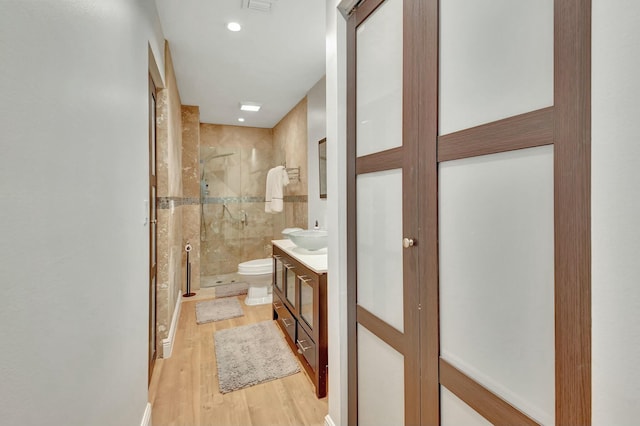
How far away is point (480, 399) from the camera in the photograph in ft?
2.65

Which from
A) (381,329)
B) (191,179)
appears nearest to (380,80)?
(381,329)

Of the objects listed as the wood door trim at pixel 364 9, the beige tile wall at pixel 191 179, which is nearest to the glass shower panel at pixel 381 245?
the wood door trim at pixel 364 9

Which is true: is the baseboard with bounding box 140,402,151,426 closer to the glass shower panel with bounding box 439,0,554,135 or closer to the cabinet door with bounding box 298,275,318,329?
the cabinet door with bounding box 298,275,318,329

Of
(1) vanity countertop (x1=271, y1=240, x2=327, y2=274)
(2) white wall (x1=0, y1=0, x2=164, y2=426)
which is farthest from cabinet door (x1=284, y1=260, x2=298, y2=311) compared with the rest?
(2) white wall (x1=0, y1=0, x2=164, y2=426)

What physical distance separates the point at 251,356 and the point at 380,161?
203cm

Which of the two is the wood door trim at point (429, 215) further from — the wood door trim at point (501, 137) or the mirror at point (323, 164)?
the mirror at point (323, 164)

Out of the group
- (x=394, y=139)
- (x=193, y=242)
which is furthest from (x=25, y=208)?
(x=193, y=242)

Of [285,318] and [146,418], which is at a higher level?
[285,318]

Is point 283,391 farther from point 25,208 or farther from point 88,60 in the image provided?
point 88,60

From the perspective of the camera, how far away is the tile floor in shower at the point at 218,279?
4.60m

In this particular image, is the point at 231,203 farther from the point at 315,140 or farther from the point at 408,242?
the point at 408,242

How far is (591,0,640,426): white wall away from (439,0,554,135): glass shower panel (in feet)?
0.41

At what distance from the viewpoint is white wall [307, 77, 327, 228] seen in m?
3.21

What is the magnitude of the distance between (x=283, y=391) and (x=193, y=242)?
2719mm
